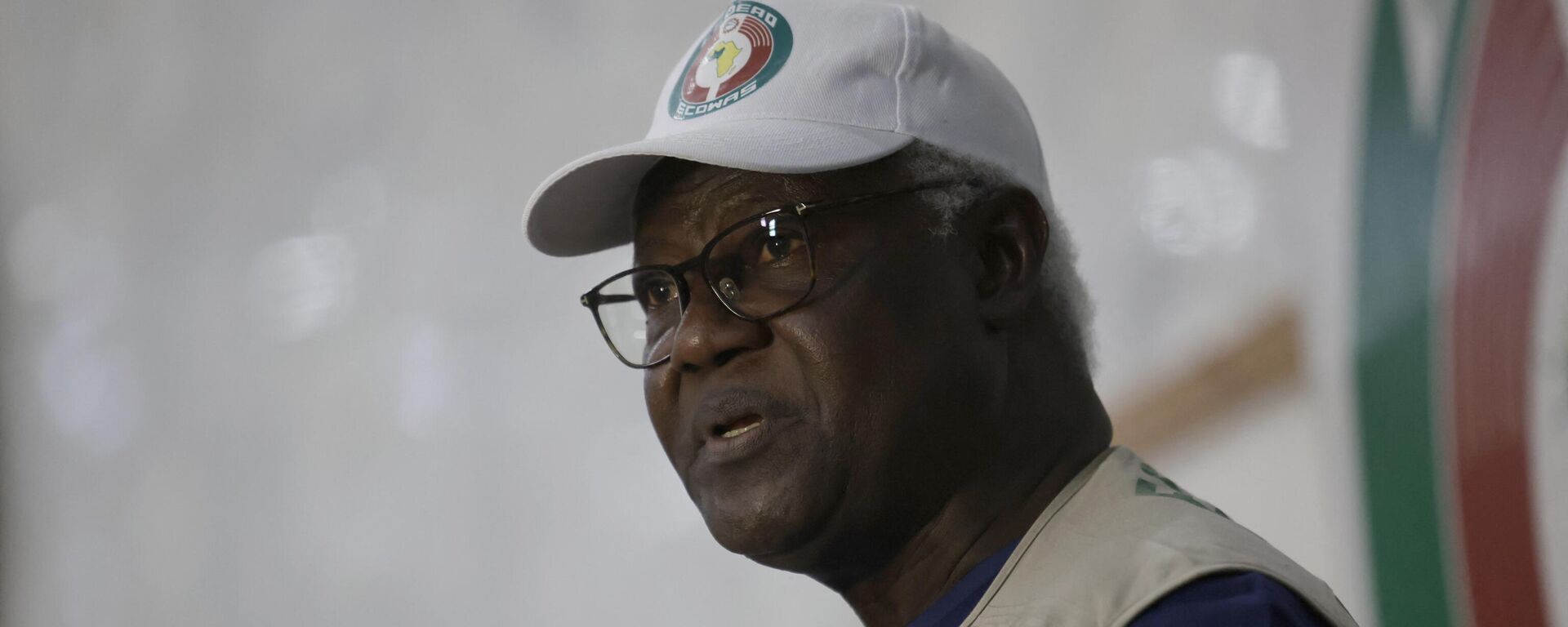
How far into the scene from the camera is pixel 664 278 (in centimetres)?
97

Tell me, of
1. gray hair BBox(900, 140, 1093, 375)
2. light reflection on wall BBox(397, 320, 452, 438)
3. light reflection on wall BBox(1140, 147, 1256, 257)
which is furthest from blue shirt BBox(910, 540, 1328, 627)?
light reflection on wall BBox(397, 320, 452, 438)

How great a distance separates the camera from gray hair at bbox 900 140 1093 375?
93 cm

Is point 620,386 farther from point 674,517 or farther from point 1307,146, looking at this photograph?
point 1307,146

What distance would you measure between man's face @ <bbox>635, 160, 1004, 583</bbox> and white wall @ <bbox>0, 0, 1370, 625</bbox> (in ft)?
1.11

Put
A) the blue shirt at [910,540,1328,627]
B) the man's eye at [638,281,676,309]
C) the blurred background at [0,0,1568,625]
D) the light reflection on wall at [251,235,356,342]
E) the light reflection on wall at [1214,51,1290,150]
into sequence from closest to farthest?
the blue shirt at [910,540,1328,627] < the man's eye at [638,281,676,309] < the blurred background at [0,0,1568,625] < the light reflection on wall at [1214,51,1290,150] < the light reflection on wall at [251,235,356,342]

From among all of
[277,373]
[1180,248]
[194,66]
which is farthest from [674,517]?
[194,66]

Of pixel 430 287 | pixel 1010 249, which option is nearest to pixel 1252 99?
pixel 1010 249

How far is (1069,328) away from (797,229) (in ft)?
0.76

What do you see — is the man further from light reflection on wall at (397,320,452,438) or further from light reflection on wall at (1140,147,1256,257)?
light reflection on wall at (397,320,452,438)

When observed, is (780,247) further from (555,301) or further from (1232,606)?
(555,301)

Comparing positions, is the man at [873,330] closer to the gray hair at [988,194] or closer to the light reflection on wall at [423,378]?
the gray hair at [988,194]

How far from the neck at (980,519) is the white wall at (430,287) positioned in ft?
0.99

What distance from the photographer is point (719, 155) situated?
0.88m

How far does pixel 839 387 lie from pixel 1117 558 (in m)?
0.20
